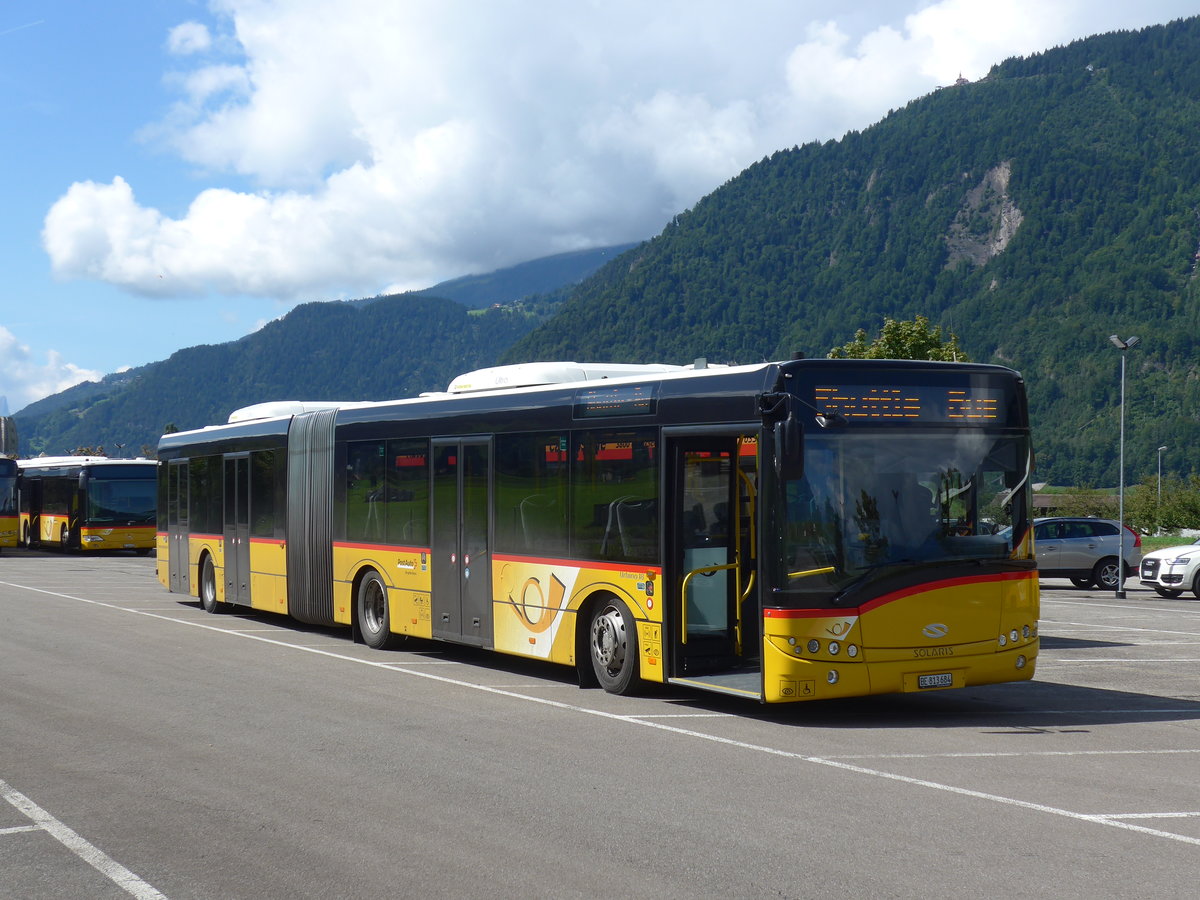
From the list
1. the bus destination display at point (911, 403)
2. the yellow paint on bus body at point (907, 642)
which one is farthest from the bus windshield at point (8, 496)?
the bus destination display at point (911, 403)

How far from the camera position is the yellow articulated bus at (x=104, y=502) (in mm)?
42188

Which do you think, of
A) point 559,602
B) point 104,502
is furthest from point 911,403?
point 104,502

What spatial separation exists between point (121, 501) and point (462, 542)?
31.1 metres

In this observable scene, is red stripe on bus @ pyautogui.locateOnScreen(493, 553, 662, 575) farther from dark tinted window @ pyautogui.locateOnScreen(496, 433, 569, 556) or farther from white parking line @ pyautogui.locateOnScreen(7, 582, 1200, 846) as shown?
white parking line @ pyautogui.locateOnScreen(7, 582, 1200, 846)

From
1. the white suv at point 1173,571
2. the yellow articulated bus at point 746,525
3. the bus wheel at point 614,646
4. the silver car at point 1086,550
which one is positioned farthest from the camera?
the silver car at point 1086,550

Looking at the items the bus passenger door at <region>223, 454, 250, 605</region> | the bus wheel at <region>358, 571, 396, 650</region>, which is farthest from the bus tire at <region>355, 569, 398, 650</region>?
the bus passenger door at <region>223, 454, 250, 605</region>

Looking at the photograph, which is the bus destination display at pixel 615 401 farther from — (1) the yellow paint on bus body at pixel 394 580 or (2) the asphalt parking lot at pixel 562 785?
(1) the yellow paint on bus body at pixel 394 580

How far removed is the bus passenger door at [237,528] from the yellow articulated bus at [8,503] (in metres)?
26.8

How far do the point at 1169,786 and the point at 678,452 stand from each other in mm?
4798

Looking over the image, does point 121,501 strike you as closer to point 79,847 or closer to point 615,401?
point 615,401

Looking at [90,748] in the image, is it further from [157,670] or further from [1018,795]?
[1018,795]

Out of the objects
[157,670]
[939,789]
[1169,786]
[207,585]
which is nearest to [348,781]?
[939,789]

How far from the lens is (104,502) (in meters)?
42.7

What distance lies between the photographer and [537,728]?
10.6 metres
